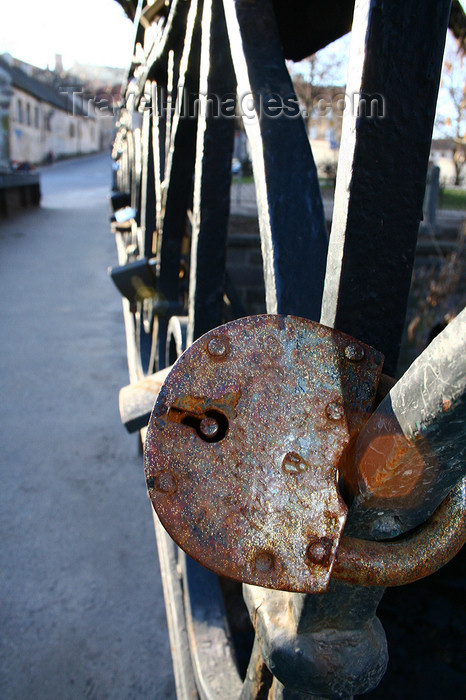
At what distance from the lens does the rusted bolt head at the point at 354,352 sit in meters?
0.54

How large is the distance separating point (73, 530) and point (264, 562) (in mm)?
2176

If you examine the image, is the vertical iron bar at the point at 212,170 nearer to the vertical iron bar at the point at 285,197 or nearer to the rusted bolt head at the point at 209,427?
the vertical iron bar at the point at 285,197

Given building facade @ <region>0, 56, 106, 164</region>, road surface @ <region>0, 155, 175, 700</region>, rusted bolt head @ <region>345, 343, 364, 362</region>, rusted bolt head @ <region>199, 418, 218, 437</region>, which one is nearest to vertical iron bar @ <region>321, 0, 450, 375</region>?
rusted bolt head @ <region>345, 343, 364, 362</region>

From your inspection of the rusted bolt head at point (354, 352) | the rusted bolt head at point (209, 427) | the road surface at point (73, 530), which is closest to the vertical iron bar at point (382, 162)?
the rusted bolt head at point (354, 352)

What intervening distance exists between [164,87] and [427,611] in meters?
3.18

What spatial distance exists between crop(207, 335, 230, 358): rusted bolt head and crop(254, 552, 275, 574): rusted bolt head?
0.62ft

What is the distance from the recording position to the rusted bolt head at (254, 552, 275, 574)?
1.60 feet

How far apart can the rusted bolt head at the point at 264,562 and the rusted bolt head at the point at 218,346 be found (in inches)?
7.4

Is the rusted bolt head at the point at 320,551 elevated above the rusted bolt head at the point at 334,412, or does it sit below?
below

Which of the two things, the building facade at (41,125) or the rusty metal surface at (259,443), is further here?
the building facade at (41,125)

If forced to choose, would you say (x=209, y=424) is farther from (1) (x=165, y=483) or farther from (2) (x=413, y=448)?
(2) (x=413, y=448)

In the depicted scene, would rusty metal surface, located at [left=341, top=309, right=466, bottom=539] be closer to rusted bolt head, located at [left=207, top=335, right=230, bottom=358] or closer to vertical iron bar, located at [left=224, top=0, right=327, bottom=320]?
rusted bolt head, located at [left=207, top=335, right=230, bottom=358]

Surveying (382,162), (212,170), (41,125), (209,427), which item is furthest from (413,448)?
(41,125)

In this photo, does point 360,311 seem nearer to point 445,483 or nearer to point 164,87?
point 445,483
